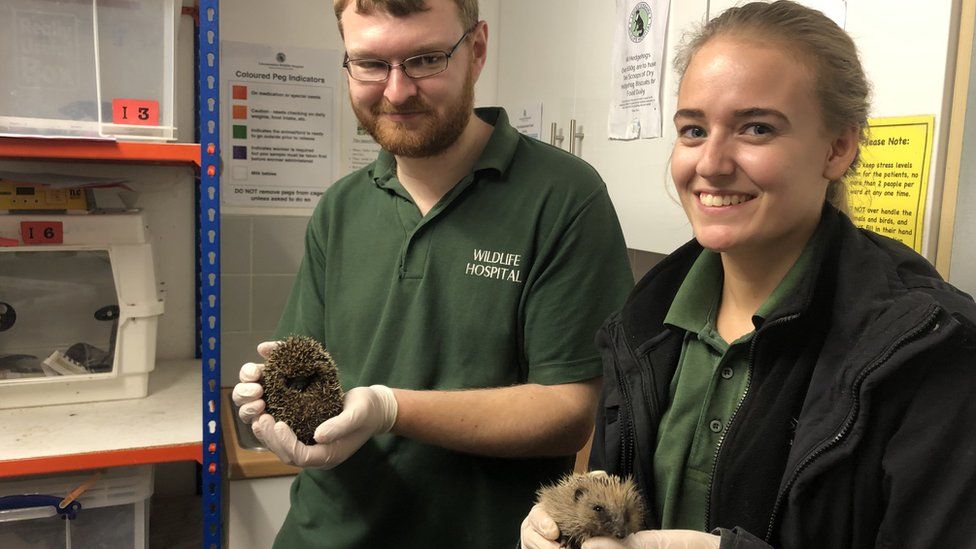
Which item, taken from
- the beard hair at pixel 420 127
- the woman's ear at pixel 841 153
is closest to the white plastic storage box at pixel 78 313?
the beard hair at pixel 420 127

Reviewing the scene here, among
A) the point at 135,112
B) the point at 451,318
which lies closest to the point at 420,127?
the point at 451,318

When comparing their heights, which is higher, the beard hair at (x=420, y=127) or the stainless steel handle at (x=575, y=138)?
the stainless steel handle at (x=575, y=138)

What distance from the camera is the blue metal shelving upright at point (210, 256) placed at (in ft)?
4.76

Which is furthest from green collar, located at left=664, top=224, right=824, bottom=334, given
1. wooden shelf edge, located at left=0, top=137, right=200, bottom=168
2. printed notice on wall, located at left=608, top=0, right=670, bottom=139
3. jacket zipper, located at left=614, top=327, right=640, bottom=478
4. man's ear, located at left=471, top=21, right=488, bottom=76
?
wooden shelf edge, located at left=0, top=137, right=200, bottom=168

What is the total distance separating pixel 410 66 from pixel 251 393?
631 millimetres

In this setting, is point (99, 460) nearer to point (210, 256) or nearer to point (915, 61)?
point (210, 256)

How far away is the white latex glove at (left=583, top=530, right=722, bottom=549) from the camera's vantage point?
2.50 ft

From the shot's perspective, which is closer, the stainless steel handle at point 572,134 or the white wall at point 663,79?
the white wall at point 663,79

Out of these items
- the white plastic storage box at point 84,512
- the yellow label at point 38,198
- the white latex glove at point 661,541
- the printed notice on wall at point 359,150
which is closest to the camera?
the white latex glove at point 661,541

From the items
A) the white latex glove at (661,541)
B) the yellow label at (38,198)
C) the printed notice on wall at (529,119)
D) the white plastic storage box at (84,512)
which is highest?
the printed notice on wall at (529,119)

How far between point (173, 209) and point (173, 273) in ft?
0.69

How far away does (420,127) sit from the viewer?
1206 millimetres

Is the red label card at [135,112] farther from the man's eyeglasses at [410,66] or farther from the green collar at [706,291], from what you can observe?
the green collar at [706,291]

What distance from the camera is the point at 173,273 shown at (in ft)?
7.28
